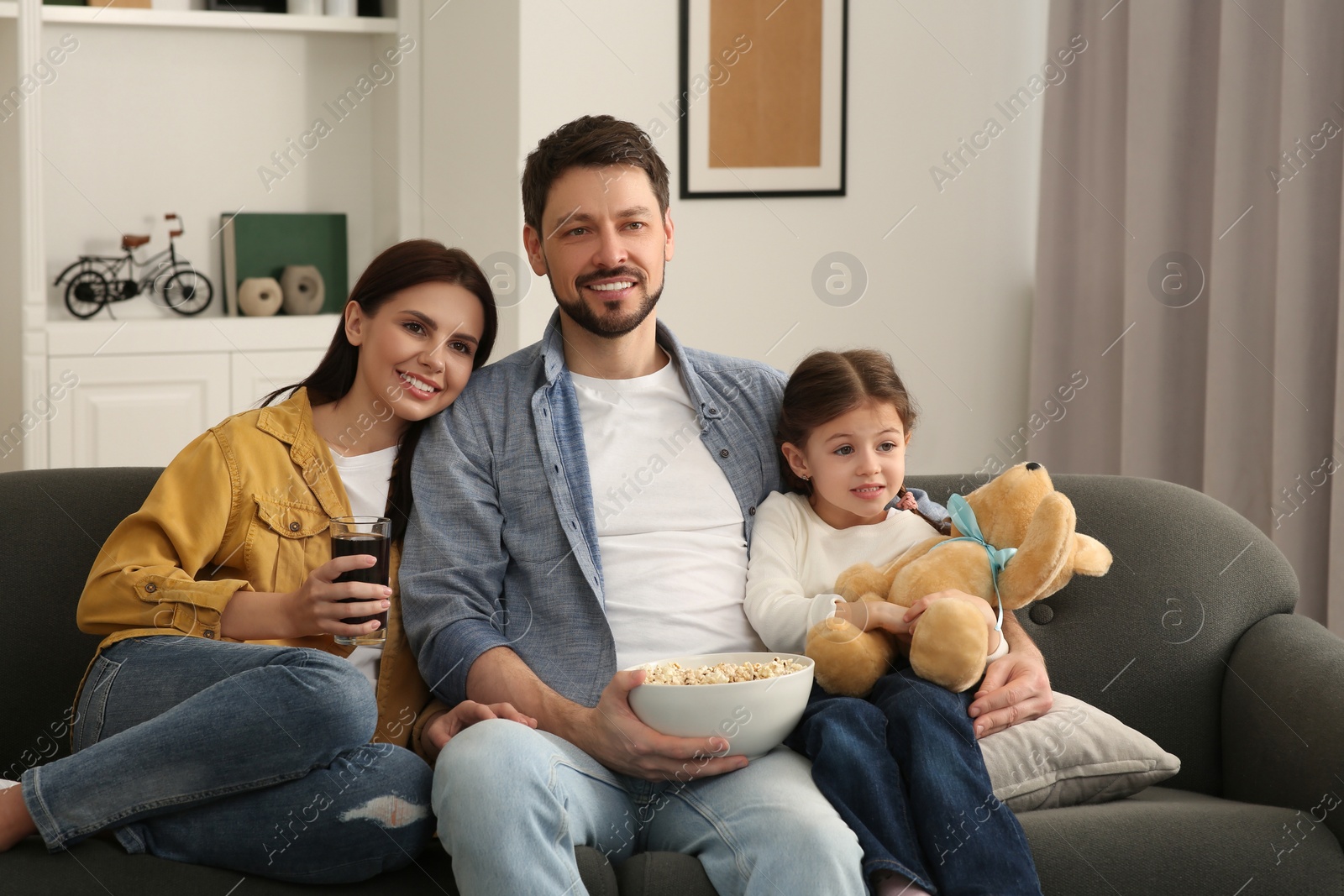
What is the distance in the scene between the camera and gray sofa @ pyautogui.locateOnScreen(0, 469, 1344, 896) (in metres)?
1.50

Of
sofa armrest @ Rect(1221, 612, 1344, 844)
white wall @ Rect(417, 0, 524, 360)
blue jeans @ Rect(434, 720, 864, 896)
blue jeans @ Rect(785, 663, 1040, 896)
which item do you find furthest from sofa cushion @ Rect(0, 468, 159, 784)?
sofa armrest @ Rect(1221, 612, 1344, 844)

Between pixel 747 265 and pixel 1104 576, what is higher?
pixel 747 265

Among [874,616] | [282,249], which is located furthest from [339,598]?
[282,249]

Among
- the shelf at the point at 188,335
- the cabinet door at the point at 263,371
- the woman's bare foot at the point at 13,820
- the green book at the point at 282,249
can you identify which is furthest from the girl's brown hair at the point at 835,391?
the green book at the point at 282,249

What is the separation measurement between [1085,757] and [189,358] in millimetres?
2622

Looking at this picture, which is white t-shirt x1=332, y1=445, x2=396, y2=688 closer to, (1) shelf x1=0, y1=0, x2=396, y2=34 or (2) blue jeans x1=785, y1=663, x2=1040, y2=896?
(2) blue jeans x1=785, y1=663, x2=1040, y2=896

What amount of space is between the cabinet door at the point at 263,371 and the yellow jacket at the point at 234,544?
1725 millimetres

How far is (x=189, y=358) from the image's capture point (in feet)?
11.2

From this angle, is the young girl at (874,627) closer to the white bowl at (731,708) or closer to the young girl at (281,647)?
the white bowl at (731,708)

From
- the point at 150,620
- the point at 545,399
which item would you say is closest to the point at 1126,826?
the point at 545,399

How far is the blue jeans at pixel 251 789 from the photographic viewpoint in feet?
4.77

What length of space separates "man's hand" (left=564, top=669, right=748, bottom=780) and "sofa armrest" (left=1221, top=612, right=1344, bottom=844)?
778 millimetres

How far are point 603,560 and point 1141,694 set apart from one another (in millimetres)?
853

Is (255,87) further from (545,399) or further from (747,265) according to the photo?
(545,399)
